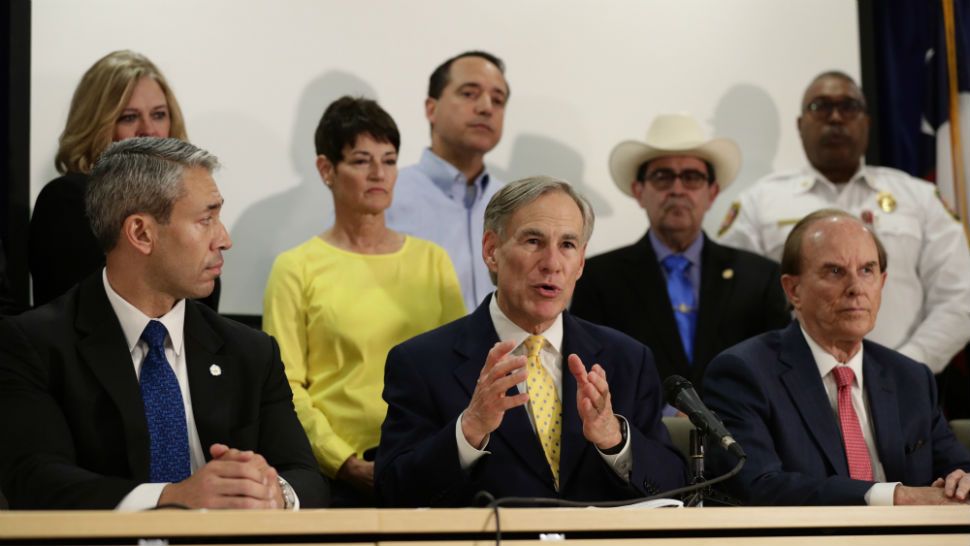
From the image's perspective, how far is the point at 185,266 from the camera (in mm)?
2875

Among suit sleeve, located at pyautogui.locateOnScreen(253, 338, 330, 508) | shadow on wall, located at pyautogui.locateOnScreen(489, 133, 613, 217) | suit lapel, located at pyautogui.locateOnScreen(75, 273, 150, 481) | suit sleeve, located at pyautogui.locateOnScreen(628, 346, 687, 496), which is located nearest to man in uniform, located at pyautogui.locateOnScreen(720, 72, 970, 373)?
shadow on wall, located at pyautogui.locateOnScreen(489, 133, 613, 217)

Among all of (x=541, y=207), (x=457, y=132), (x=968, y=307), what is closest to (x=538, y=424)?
(x=541, y=207)

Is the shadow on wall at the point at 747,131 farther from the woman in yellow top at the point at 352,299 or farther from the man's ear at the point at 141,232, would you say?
the man's ear at the point at 141,232

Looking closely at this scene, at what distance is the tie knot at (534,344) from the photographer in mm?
3191

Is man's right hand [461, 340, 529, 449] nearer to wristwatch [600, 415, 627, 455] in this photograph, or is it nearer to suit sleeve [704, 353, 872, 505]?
wristwatch [600, 415, 627, 455]

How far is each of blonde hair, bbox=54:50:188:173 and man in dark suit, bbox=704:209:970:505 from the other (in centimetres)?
188

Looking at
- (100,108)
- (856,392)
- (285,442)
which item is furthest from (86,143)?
(856,392)

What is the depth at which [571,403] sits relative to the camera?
3098mm

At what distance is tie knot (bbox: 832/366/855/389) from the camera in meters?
3.49

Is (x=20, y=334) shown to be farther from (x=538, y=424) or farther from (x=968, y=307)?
(x=968, y=307)

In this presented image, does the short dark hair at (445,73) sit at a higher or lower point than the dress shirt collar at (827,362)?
higher

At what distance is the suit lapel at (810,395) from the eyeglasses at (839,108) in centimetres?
162

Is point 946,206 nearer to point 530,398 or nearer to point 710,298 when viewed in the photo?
point 710,298

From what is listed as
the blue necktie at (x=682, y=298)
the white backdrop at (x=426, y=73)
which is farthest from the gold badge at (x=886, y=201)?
the blue necktie at (x=682, y=298)
